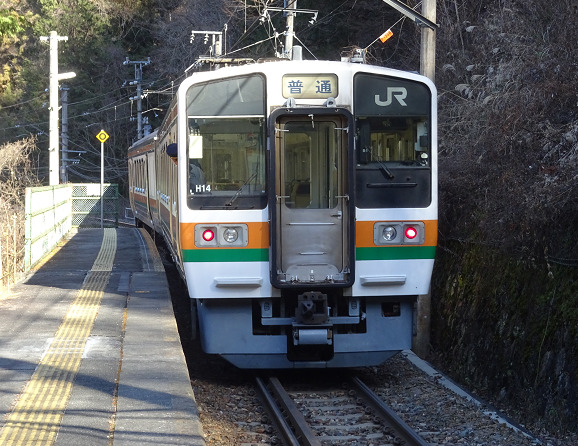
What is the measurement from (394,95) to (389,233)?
1329 millimetres

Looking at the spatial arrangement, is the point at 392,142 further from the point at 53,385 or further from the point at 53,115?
the point at 53,115

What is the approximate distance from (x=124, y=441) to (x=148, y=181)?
14804mm

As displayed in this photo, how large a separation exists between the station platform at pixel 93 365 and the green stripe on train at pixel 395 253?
1.91 meters

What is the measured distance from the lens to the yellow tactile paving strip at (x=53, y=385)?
17.2ft

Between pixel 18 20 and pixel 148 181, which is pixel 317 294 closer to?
pixel 18 20

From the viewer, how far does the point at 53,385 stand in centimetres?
639

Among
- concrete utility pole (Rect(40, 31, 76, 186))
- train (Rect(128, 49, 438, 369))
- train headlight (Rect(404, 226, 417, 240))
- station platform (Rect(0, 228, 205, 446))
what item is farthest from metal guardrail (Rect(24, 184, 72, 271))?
train headlight (Rect(404, 226, 417, 240))

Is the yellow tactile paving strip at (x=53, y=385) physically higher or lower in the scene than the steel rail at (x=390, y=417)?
higher

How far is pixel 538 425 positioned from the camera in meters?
7.34

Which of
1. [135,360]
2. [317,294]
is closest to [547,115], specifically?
[317,294]

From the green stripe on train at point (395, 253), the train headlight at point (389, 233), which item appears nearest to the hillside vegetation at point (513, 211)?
the green stripe on train at point (395, 253)

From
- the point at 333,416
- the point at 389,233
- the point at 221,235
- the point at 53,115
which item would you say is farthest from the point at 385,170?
the point at 53,115

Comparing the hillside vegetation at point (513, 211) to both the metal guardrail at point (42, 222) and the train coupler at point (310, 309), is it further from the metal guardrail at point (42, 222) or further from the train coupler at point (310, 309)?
the metal guardrail at point (42, 222)

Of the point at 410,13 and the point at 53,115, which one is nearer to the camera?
the point at 410,13
